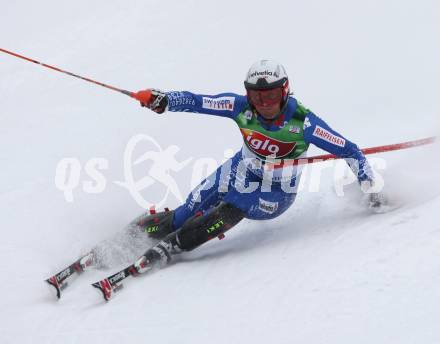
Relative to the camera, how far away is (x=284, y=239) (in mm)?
6105

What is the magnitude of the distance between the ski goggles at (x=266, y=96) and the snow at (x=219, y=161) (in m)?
1.32

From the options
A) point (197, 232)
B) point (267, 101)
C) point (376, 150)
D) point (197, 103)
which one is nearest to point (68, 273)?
point (197, 232)

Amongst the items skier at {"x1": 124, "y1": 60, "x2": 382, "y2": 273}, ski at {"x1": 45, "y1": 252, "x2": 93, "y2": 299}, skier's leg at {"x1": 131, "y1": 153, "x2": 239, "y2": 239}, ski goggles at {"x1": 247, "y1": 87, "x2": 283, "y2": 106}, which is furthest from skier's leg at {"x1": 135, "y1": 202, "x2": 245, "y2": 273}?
ski goggles at {"x1": 247, "y1": 87, "x2": 283, "y2": 106}

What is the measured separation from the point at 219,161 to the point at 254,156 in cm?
283

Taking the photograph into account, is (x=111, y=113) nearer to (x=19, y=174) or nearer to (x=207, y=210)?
(x=19, y=174)

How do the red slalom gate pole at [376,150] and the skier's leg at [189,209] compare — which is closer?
the red slalom gate pole at [376,150]

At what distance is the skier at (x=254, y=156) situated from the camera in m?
5.66

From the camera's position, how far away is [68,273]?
20.1ft

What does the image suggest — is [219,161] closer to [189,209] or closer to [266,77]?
[189,209]

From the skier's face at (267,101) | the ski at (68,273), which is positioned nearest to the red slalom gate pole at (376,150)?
the skier's face at (267,101)

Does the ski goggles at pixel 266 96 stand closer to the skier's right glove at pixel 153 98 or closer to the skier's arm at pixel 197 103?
the skier's arm at pixel 197 103

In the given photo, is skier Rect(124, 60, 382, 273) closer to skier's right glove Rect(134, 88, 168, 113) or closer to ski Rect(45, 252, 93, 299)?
skier's right glove Rect(134, 88, 168, 113)

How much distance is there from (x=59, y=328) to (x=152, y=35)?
29.1ft

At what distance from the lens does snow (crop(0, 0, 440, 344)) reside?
172 inches
